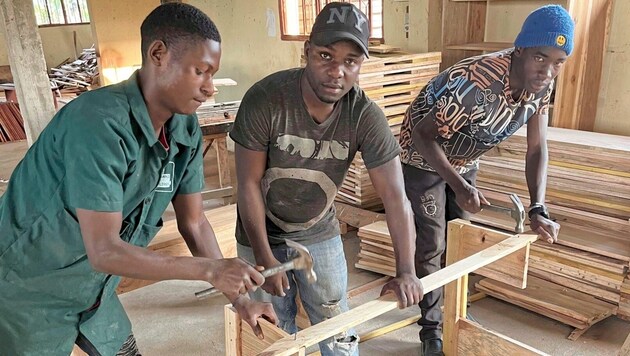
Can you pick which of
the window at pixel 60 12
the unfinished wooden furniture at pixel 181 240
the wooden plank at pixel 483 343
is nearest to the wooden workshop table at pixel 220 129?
the unfinished wooden furniture at pixel 181 240

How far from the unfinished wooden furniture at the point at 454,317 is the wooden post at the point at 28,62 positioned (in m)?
3.46

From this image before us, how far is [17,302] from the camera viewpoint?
5.16 feet

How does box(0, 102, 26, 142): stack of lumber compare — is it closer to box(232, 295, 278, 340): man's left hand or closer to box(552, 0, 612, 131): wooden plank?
box(552, 0, 612, 131): wooden plank

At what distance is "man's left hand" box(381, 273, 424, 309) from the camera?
1896 mm

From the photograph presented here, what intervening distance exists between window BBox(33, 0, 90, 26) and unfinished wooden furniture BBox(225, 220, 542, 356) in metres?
13.6

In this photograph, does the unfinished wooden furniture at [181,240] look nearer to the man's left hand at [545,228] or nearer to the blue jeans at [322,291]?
the blue jeans at [322,291]

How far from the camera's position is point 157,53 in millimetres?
1377

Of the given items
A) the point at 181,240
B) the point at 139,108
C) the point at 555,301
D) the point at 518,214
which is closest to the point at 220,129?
the point at 181,240

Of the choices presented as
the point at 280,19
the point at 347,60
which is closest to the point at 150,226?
the point at 347,60

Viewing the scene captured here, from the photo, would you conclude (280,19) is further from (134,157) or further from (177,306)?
(134,157)

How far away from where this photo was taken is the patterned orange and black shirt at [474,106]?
2.54 metres

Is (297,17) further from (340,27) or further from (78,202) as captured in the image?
(78,202)

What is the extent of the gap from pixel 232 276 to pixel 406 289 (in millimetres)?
760

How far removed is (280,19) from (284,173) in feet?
18.3
